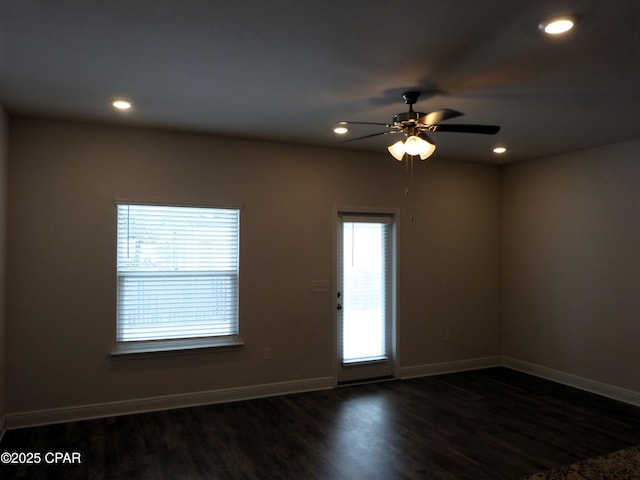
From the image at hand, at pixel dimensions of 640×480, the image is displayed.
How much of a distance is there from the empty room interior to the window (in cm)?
2

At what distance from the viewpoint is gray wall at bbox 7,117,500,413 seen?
166 inches

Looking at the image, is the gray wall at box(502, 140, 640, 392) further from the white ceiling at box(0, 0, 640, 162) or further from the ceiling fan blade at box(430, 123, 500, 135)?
the ceiling fan blade at box(430, 123, 500, 135)

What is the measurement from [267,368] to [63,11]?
3.79 metres

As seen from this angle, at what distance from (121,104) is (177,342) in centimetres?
230

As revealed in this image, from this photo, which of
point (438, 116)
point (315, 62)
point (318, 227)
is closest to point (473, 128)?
point (438, 116)

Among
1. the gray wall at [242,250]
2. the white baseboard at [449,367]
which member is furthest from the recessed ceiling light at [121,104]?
the white baseboard at [449,367]

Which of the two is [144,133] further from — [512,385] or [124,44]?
[512,385]

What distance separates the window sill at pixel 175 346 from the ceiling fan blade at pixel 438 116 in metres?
2.96

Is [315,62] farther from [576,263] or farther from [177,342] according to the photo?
[576,263]

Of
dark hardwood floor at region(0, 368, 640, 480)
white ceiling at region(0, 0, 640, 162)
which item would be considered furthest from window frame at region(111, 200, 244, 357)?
white ceiling at region(0, 0, 640, 162)

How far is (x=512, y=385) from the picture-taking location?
5531 millimetres

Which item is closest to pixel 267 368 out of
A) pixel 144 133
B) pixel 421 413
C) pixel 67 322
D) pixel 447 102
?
pixel 421 413

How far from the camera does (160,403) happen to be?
15.1ft

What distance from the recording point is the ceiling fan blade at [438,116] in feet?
10.0
